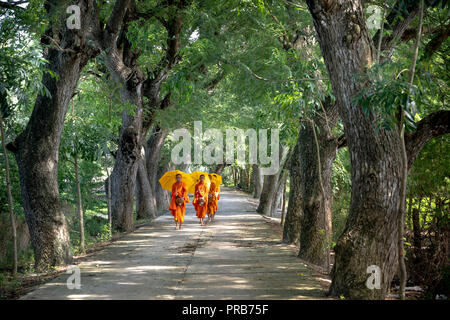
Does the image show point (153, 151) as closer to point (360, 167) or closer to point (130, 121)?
point (130, 121)

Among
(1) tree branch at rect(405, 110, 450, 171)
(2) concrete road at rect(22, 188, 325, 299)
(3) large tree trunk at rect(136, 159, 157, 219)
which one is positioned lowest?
(2) concrete road at rect(22, 188, 325, 299)

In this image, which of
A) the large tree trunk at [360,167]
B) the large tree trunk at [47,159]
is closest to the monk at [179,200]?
the large tree trunk at [47,159]

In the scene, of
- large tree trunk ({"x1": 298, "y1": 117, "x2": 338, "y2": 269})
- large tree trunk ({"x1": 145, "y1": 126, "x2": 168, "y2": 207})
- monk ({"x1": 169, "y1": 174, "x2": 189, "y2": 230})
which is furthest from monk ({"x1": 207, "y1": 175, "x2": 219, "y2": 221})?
large tree trunk ({"x1": 298, "y1": 117, "x2": 338, "y2": 269})

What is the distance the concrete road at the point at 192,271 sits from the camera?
22.9 ft

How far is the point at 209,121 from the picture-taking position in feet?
77.5

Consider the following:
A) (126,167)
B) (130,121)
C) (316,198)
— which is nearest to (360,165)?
(316,198)

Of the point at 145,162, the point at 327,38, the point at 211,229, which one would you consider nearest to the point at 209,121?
the point at 145,162

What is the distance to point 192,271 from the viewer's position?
8.74 m

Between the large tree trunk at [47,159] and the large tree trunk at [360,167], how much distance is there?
206 inches

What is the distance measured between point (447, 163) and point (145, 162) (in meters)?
15.2

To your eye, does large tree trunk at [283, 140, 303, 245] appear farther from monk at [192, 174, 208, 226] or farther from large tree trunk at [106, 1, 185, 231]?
large tree trunk at [106, 1, 185, 231]

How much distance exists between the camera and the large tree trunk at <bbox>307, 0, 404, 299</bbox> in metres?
6.07

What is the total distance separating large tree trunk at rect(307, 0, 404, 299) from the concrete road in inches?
32.9
